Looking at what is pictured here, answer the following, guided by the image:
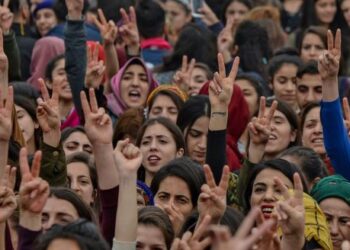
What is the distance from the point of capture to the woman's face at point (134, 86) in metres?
11.7

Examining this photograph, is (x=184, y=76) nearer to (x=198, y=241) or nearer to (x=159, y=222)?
(x=159, y=222)

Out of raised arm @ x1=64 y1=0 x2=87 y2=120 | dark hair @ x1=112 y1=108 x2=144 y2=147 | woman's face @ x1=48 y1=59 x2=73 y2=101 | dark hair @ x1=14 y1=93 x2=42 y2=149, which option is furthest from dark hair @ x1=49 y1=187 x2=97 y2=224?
woman's face @ x1=48 y1=59 x2=73 y2=101

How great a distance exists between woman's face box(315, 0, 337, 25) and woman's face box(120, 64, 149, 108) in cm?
340

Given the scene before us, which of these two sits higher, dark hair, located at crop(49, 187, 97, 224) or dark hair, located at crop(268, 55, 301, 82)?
dark hair, located at crop(268, 55, 301, 82)

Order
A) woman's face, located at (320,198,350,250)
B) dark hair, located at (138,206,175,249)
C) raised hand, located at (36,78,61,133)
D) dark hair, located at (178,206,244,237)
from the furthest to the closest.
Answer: raised hand, located at (36,78,61,133) → woman's face, located at (320,198,350,250) → dark hair, located at (138,206,175,249) → dark hair, located at (178,206,244,237)

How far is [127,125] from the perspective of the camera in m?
10.5

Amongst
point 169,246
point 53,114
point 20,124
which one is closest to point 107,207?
point 169,246

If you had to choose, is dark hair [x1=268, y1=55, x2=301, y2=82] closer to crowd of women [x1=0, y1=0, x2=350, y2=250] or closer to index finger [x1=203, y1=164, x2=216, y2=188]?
crowd of women [x1=0, y1=0, x2=350, y2=250]

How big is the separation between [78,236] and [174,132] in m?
3.00

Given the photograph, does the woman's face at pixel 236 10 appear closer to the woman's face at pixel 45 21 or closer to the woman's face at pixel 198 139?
the woman's face at pixel 45 21

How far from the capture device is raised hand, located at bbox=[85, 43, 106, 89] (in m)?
10.2

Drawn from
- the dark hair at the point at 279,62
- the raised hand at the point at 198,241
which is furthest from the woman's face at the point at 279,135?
the raised hand at the point at 198,241

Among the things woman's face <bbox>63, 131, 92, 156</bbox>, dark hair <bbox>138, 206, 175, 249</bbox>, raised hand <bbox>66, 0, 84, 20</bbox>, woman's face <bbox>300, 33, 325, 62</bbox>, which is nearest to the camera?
dark hair <bbox>138, 206, 175, 249</bbox>

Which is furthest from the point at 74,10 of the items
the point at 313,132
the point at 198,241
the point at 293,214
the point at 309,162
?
the point at 198,241
